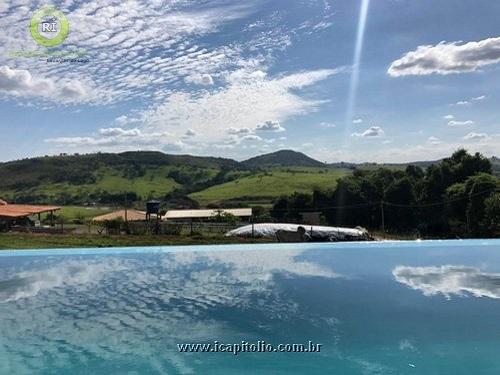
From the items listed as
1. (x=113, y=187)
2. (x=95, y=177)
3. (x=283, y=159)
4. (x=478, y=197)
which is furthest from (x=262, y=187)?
(x=283, y=159)

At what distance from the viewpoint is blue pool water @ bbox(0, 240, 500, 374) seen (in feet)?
21.1

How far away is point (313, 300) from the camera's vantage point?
31.5 ft

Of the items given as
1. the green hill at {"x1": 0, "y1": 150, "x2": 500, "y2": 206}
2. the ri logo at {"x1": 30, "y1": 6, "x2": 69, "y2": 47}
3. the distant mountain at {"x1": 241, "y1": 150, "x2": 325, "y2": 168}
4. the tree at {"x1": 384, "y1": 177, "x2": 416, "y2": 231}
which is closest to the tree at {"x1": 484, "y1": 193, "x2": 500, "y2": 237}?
the tree at {"x1": 384, "y1": 177, "x2": 416, "y2": 231}

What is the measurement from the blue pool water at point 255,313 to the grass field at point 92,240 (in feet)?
15.1

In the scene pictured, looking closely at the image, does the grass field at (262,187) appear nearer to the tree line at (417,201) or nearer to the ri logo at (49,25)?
the tree line at (417,201)

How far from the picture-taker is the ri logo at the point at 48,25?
18.1 m

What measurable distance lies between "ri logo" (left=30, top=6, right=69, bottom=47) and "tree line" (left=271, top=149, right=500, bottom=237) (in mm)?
20635

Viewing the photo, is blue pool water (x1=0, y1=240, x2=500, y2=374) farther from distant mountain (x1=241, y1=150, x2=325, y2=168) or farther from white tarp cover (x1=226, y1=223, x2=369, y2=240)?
distant mountain (x1=241, y1=150, x2=325, y2=168)

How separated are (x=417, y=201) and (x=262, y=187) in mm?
33340

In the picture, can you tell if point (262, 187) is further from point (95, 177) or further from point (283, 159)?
point (283, 159)

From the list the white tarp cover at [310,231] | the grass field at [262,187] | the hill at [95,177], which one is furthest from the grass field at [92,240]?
the hill at [95,177]

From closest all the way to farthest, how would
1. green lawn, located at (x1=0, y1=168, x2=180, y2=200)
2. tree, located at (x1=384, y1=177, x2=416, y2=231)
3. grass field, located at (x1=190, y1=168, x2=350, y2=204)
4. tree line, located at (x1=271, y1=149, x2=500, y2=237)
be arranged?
tree line, located at (x1=271, y1=149, x2=500, y2=237)
tree, located at (x1=384, y1=177, x2=416, y2=231)
grass field, located at (x1=190, y1=168, x2=350, y2=204)
green lawn, located at (x1=0, y1=168, x2=180, y2=200)

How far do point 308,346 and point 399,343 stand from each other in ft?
4.06

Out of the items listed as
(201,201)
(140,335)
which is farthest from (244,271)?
(201,201)
